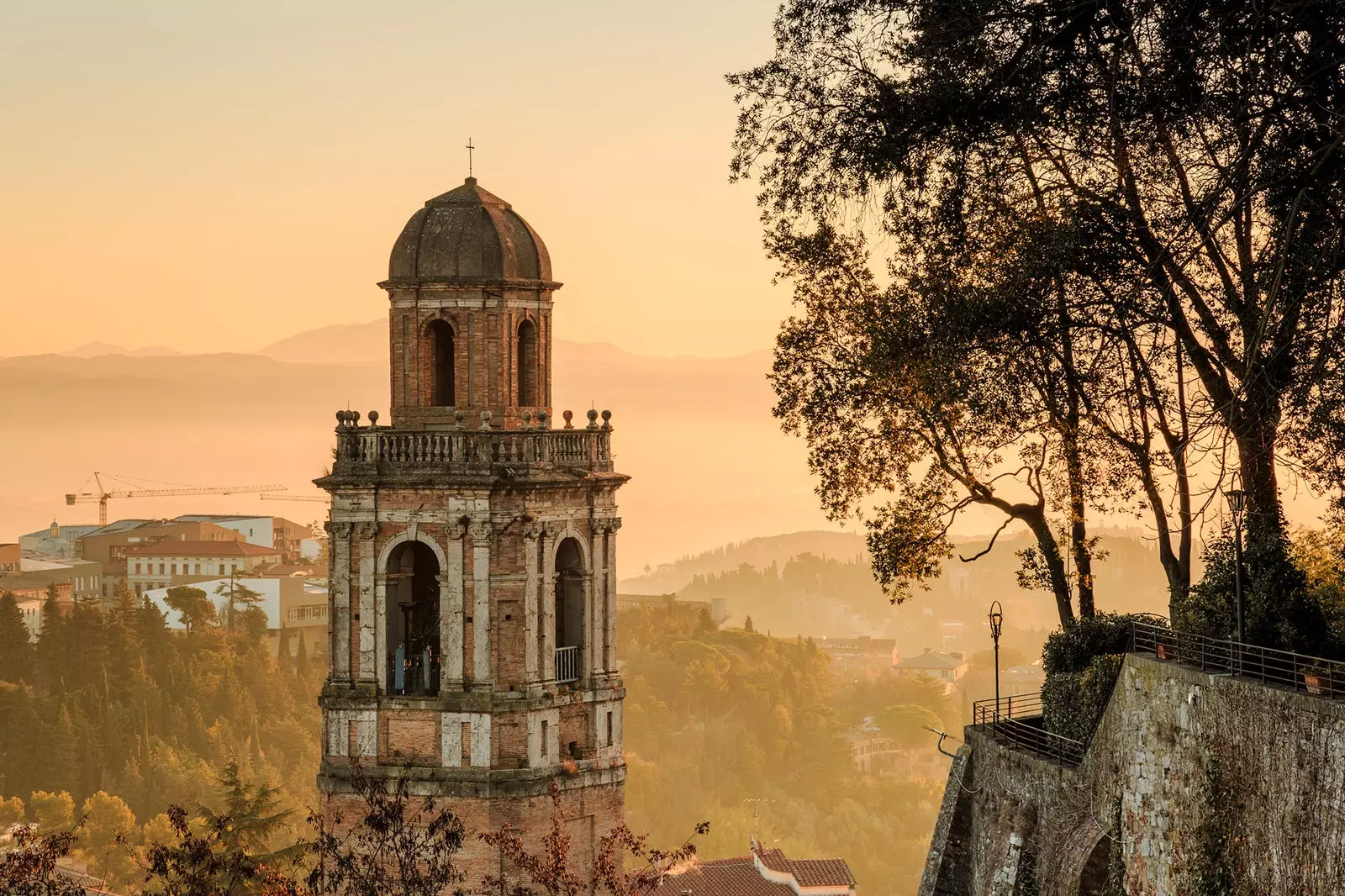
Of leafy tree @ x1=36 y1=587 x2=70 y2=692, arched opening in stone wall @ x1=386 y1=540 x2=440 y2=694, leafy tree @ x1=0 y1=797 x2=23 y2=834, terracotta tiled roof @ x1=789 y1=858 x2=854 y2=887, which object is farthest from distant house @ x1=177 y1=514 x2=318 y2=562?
arched opening in stone wall @ x1=386 y1=540 x2=440 y2=694

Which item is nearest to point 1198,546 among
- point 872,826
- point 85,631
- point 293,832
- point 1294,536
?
point 1294,536

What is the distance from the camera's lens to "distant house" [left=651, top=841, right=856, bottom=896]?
69188mm

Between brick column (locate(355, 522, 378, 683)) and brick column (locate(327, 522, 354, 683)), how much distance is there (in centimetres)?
25

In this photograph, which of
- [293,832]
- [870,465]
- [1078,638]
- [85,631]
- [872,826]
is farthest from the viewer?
[872,826]

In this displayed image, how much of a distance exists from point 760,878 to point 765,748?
87704 mm

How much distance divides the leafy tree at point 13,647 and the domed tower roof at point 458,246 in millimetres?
75887

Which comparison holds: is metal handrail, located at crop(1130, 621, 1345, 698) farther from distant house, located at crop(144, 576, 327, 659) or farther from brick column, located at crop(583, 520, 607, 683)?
distant house, located at crop(144, 576, 327, 659)

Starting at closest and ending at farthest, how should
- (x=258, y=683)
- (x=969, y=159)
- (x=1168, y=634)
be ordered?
1. (x=1168, y=634)
2. (x=969, y=159)
3. (x=258, y=683)

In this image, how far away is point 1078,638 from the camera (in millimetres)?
28797

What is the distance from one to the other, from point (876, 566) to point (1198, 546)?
6.55 m

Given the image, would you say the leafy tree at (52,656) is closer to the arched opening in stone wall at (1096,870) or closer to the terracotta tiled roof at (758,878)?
the terracotta tiled roof at (758,878)

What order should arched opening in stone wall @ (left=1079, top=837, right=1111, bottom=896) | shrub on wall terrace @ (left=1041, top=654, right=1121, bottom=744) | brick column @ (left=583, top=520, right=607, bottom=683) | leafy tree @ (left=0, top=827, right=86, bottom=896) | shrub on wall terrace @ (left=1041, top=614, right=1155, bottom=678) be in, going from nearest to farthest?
arched opening in stone wall @ (left=1079, top=837, right=1111, bottom=896) → leafy tree @ (left=0, top=827, right=86, bottom=896) → shrub on wall terrace @ (left=1041, top=654, right=1121, bottom=744) → shrub on wall terrace @ (left=1041, top=614, right=1155, bottom=678) → brick column @ (left=583, top=520, right=607, bottom=683)

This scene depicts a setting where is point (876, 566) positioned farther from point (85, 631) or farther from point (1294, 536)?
point (85, 631)

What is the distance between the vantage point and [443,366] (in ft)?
135
